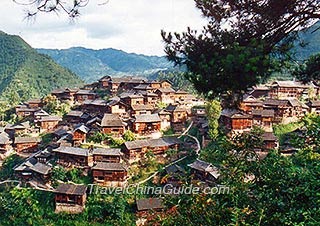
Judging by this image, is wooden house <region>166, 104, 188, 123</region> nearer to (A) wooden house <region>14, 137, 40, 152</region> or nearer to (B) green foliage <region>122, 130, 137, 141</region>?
(B) green foliage <region>122, 130, 137, 141</region>

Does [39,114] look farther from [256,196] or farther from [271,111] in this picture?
[256,196]

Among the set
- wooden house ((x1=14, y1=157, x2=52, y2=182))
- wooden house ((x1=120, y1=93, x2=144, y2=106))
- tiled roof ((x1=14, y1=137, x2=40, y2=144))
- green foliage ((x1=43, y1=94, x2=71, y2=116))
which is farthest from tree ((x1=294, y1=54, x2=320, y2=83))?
green foliage ((x1=43, y1=94, x2=71, y2=116))

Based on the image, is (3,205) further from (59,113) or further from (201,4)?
(201,4)

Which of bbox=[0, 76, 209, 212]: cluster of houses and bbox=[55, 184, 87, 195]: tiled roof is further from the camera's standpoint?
bbox=[0, 76, 209, 212]: cluster of houses

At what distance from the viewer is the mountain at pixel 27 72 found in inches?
3076

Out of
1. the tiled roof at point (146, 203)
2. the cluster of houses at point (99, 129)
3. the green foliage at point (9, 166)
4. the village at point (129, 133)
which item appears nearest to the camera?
the tiled roof at point (146, 203)

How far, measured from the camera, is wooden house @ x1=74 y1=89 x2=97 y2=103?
35688mm

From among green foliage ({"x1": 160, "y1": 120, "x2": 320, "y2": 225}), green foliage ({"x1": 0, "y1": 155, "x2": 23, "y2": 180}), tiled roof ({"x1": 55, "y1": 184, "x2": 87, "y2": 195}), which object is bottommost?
green foliage ({"x1": 0, "y1": 155, "x2": 23, "y2": 180})

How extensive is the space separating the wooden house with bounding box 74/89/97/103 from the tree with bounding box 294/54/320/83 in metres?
29.4

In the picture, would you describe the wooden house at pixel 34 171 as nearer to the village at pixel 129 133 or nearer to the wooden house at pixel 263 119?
the village at pixel 129 133

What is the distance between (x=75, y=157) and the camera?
2303cm

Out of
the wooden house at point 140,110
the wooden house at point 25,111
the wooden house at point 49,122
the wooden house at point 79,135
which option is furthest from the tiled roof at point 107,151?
the wooden house at point 25,111

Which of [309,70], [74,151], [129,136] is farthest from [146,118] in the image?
[309,70]

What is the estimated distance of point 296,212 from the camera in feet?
14.6
